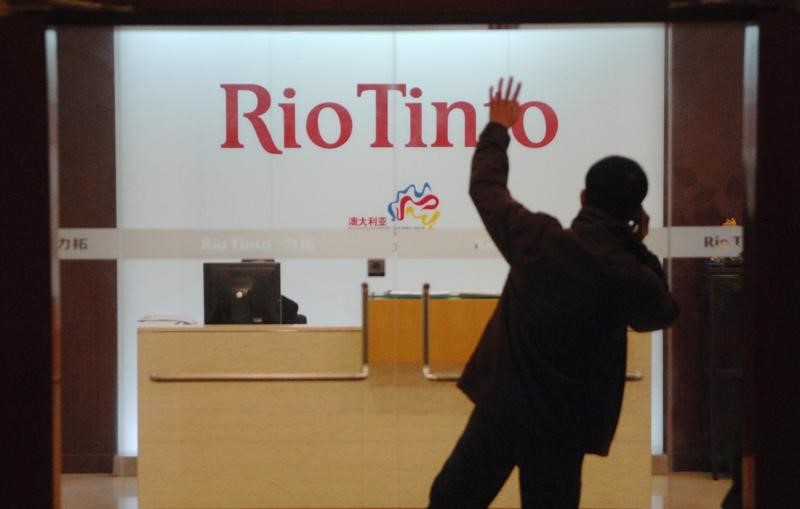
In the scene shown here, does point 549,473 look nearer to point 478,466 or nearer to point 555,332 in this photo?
point 478,466

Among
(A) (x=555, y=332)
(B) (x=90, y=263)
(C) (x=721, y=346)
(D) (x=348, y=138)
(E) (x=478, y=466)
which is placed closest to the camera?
(A) (x=555, y=332)

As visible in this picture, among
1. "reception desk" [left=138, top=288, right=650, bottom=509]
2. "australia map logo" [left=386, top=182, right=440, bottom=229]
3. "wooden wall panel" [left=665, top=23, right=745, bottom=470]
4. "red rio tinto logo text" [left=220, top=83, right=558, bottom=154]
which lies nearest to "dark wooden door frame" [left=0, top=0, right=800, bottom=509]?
"wooden wall panel" [left=665, top=23, right=745, bottom=470]

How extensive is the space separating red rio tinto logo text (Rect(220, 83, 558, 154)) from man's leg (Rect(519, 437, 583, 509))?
2.51m

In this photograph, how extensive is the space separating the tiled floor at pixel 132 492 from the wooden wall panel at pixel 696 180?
13cm

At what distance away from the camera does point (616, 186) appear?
2748 millimetres

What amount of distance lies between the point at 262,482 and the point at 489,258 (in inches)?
65.6

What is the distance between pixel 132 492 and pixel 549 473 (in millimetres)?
3054

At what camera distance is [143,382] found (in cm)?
462

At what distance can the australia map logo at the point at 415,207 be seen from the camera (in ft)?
16.2

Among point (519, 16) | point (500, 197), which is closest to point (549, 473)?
point (500, 197)

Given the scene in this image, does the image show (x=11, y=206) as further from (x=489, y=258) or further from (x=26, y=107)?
(x=489, y=258)

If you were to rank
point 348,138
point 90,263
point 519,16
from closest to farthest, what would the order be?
point 519,16 → point 90,263 → point 348,138

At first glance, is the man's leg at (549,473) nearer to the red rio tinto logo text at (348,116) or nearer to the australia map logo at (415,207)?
the australia map logo at (415,207)

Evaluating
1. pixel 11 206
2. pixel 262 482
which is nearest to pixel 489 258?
pixel 262 482
